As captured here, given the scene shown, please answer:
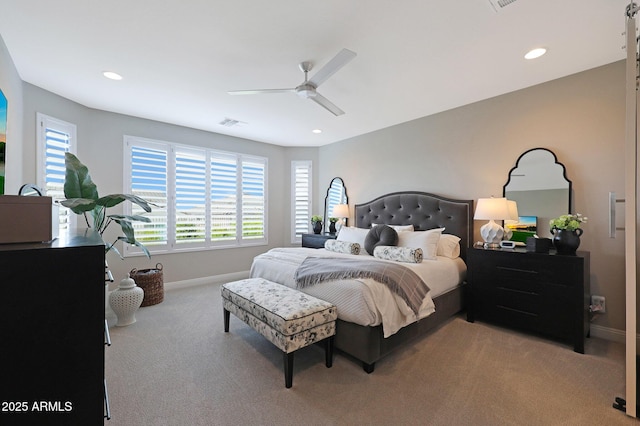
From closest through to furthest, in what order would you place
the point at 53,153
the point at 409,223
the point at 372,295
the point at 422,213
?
the point at 372,295
the point at 53,153
the point at 422,213
the point at 409,223

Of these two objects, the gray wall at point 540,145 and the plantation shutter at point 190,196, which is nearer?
the gray wall at point 540,145

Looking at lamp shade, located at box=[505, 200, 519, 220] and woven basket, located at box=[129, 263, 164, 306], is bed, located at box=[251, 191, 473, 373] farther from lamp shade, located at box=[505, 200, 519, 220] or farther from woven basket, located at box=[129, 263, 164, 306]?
woven basket, located at box=[129, 263, 164, 306]

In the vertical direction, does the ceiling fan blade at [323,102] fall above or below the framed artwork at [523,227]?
above

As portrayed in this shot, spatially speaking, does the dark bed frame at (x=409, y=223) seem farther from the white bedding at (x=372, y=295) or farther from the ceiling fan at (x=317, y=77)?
the ceiling fan at (x=317, y=77)

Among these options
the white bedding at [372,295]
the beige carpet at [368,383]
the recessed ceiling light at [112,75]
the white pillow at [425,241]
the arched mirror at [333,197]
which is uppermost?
the recessed ceiling light at [112,75]

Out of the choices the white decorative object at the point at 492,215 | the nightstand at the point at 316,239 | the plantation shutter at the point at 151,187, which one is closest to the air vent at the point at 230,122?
the plantation shutter at the point at 151,187

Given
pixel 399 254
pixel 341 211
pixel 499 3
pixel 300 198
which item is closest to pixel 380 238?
pixel 399 254

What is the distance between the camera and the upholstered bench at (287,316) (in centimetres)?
195

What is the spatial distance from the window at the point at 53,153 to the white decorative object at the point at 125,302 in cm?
95

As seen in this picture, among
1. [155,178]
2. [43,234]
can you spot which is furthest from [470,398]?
[155,178]

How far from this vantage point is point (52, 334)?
0.83 m

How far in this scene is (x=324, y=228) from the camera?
221 inches

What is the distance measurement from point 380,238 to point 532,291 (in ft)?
5.39

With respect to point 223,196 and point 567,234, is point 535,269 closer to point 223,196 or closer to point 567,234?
point 567,234
